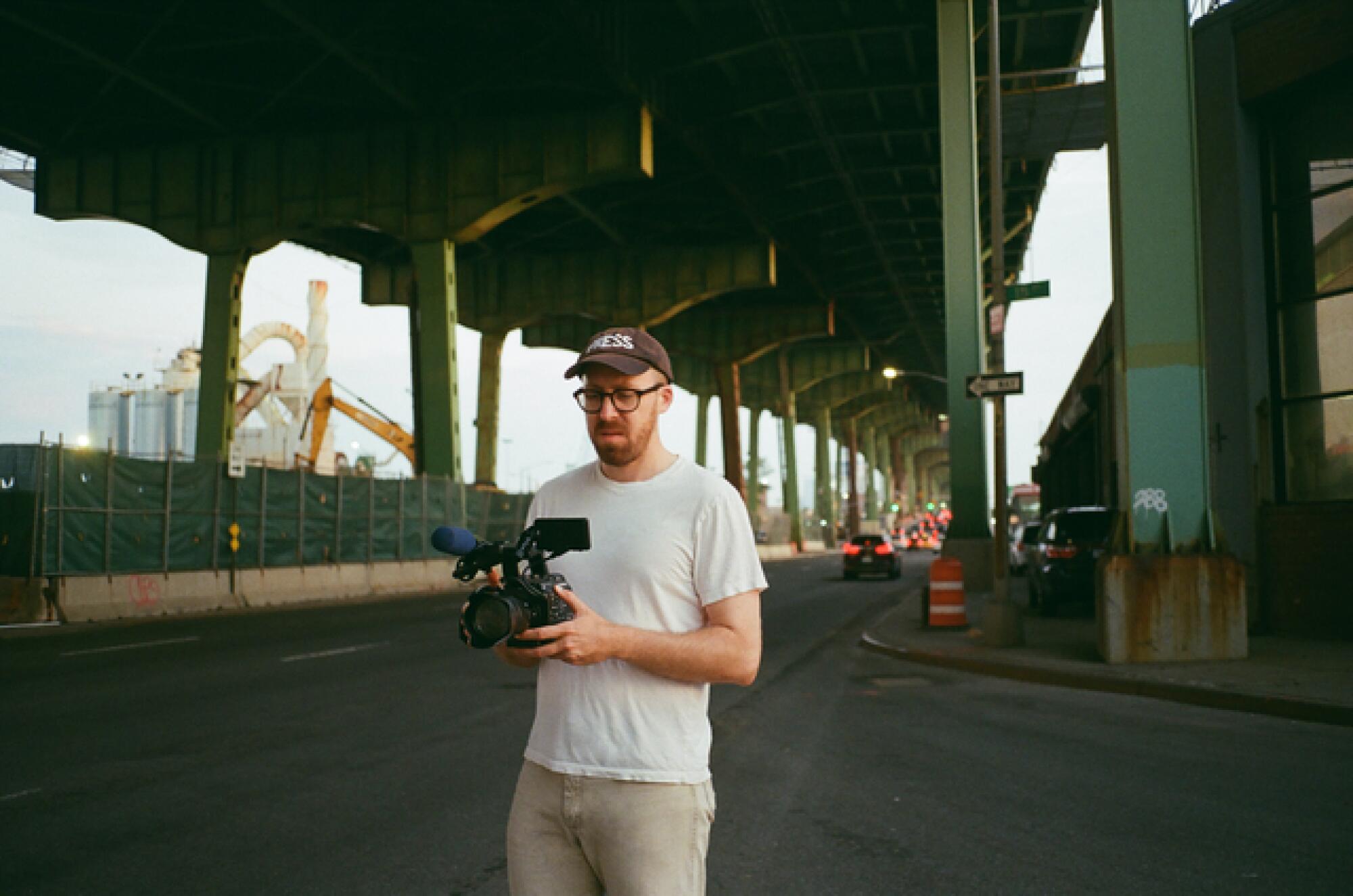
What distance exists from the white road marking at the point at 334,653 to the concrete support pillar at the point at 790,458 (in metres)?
57.1

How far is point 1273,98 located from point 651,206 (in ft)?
89.5

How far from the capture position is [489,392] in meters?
48.4

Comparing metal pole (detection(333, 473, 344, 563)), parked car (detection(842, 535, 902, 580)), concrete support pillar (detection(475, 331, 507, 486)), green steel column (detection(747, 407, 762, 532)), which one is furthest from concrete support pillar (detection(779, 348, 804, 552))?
metal pole (detection(333, 473, 344, 563))

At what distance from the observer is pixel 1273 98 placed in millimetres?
16391

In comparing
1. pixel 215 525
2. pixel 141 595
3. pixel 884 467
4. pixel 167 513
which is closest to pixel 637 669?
pixel 141 595

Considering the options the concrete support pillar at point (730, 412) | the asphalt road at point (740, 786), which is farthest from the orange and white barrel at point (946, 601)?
the concrete support pillar at point (730, 412)

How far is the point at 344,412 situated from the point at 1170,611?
58191 mm

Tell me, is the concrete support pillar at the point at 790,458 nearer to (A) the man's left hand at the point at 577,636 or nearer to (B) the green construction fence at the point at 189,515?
(B) the green construction fence at the point at 189,515

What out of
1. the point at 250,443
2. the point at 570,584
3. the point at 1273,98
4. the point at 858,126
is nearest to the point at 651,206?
the point at 858,126

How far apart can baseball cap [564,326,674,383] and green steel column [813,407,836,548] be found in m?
85.1

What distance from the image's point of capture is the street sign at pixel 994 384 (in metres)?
16.1

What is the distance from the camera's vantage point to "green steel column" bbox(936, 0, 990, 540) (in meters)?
27.3

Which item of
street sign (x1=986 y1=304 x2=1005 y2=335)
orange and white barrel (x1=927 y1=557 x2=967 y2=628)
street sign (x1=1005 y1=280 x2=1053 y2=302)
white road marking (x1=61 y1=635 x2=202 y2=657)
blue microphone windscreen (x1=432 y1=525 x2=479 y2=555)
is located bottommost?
white road marking (x1=61 y1=635 x2=202 y2=657)

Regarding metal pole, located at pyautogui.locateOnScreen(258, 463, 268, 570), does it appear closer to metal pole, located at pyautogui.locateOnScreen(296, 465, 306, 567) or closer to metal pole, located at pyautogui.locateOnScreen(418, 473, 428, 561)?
metal pole, located at pyautogui.locateOnScreen(296, 465, 306, 567)
